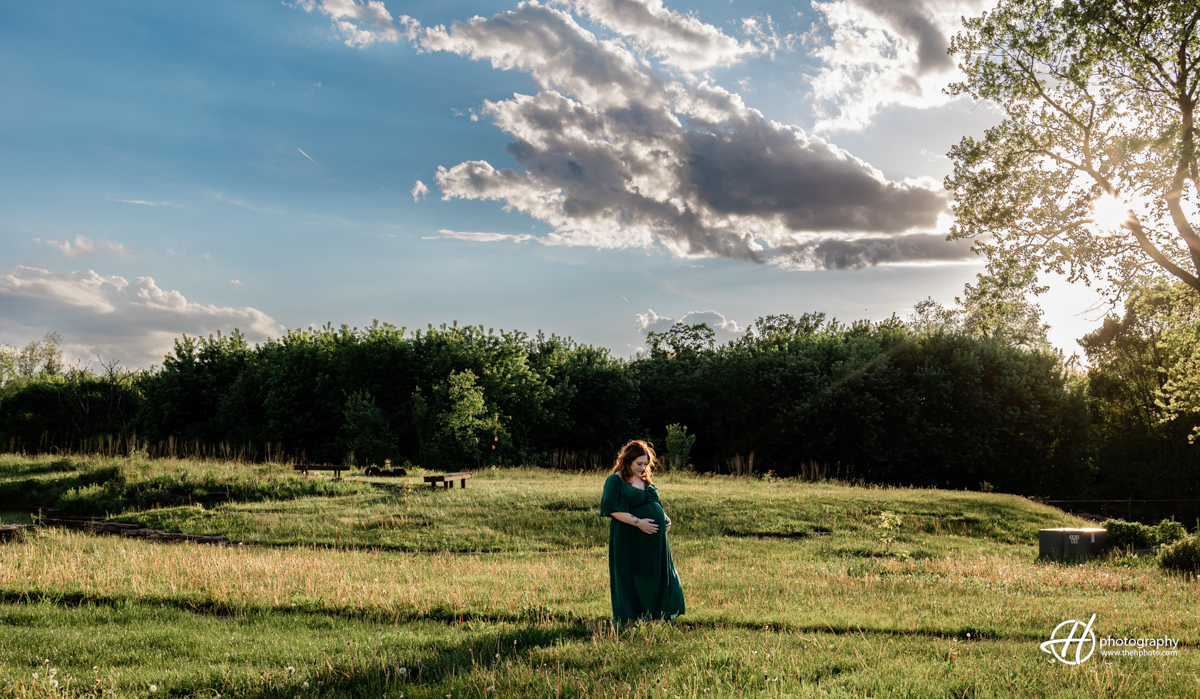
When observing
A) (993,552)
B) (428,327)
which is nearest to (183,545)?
(993,552)

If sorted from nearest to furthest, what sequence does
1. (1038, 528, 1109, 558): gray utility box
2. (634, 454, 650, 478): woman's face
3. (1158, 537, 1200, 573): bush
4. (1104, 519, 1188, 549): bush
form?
(634, 454, 650, 478): woman's face
(1158, 537, 1200, 573): bush
(1038, 528, 1109, 558): gray utility box
(1104, 519, 1188, 549): bush

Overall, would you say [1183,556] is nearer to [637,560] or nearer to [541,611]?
[637,560]

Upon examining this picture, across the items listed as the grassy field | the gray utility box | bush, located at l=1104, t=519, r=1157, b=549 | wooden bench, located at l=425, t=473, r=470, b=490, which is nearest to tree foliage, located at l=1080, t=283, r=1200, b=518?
bush, located at l=1104, t=519, r=1157, b=549

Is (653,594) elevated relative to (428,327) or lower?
lower

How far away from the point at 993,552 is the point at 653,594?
12452 mm

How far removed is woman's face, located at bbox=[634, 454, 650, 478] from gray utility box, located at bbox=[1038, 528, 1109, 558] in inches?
503

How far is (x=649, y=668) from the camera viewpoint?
591cm

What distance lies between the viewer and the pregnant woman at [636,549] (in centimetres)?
745

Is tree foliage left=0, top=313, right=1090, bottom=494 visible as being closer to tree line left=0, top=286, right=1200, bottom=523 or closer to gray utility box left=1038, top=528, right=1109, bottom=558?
tree line left=0, top=286, right=1200, bottom=523

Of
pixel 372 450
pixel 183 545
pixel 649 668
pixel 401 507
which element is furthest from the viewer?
pixel 372 450

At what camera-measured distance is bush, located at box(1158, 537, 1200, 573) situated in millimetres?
13492

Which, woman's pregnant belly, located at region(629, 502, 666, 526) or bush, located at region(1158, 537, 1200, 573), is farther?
bush, located at region(1158, 537, 1200, 573)

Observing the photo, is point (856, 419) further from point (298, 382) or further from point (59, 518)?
point (59, 518)

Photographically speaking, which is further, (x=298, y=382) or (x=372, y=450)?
(x=298, y=382)
